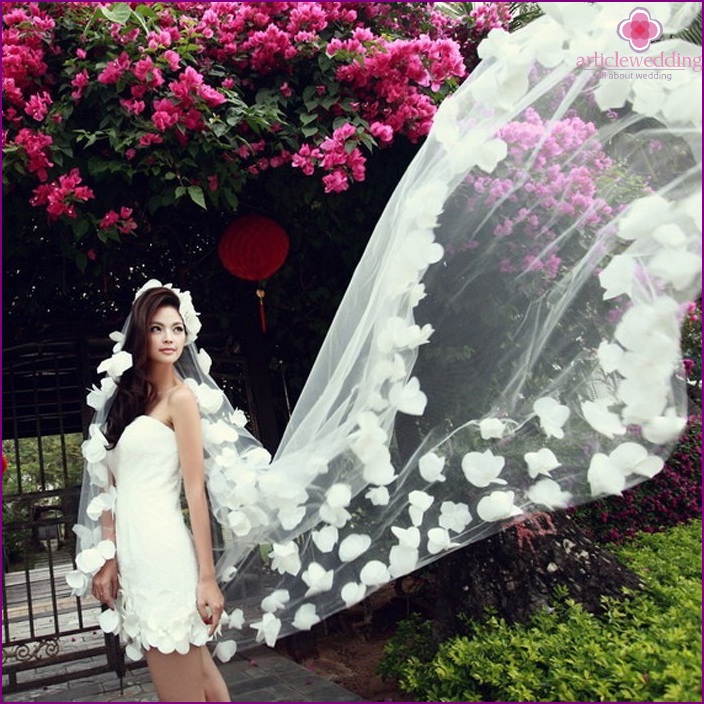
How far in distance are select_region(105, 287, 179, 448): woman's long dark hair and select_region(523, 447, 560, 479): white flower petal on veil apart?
4.19 feet

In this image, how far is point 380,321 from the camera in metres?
2.31

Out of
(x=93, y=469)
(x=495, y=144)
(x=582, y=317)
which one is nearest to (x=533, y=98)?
(x=495, y=144)

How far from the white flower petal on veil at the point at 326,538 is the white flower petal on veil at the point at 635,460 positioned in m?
0.92

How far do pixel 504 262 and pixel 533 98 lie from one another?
52cm

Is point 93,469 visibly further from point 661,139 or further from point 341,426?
point 661,139

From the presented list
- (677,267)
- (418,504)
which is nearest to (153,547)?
(418,504)

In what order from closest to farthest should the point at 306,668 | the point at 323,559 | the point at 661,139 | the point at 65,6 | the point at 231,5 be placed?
the point at 661,139
the point at 323,559
the point at 65,6
the point at 231,5
the point at 306,668

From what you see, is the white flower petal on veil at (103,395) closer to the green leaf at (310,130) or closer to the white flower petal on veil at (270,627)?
the white flower petal on veil at (270,627)

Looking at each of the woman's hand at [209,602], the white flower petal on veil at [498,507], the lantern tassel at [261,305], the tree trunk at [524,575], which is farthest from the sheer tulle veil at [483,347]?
the lantern tassel at [261,305]

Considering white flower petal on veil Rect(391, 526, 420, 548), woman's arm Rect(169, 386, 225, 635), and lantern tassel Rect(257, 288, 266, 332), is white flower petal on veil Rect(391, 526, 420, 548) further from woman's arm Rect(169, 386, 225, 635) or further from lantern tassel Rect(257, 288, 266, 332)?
lantern tassel Rect(257, 288, 266, 332)

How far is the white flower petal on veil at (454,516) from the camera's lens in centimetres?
236

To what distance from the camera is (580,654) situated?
248 centimetres

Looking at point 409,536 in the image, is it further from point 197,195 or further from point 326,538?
point 197,195

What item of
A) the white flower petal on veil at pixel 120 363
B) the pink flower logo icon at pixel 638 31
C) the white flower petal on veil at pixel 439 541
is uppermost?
the pink flower logo icon at pixel 638 31
